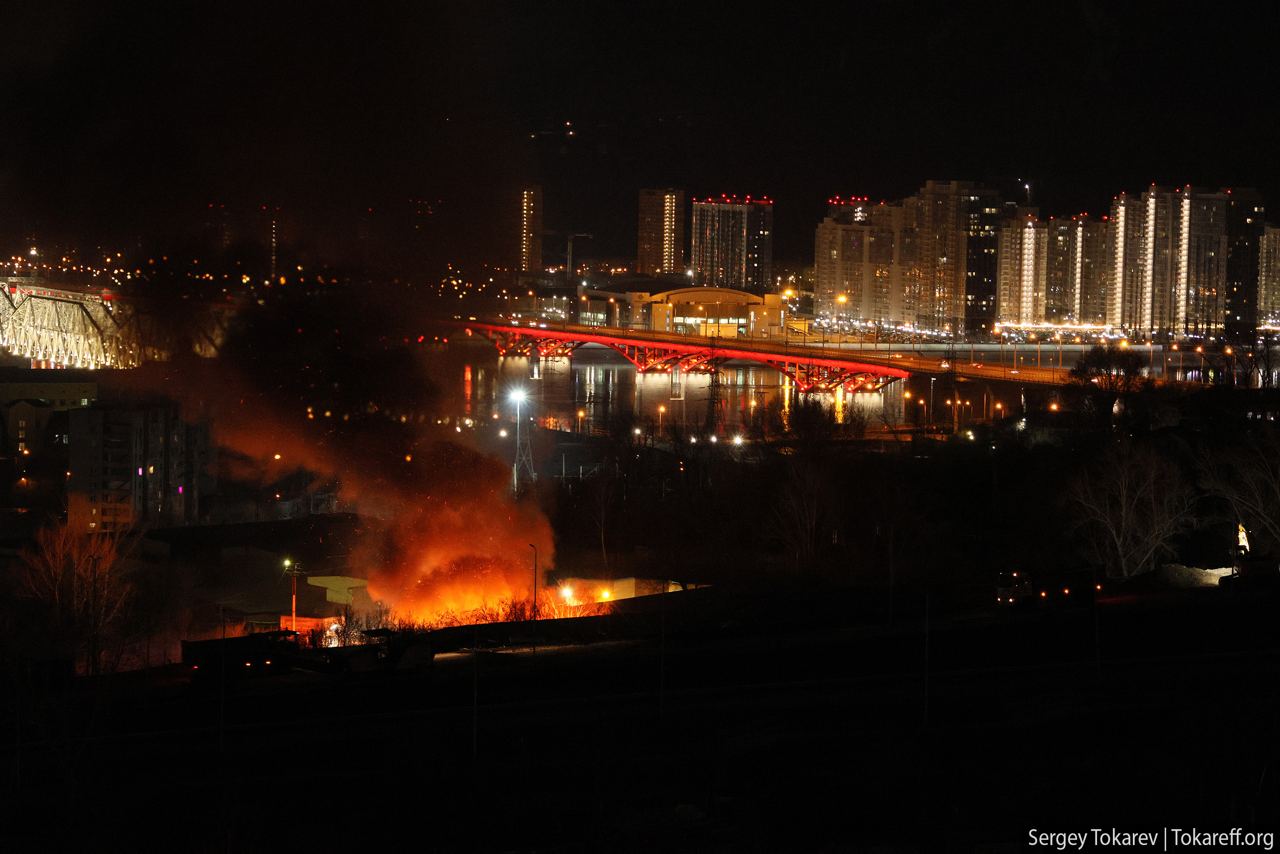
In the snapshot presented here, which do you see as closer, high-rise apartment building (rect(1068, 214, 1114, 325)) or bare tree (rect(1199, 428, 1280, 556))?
bare tree (rect(1199, 428, 1280, 556))

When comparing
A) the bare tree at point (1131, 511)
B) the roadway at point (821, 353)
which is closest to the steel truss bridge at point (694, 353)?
the roadway at point (821, 353)

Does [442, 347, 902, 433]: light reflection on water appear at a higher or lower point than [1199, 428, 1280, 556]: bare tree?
higher

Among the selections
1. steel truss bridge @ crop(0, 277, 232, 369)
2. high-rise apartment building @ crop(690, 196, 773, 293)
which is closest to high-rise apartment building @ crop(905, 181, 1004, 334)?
high-rise apartment building @ crop(690, 196, 773, 293)

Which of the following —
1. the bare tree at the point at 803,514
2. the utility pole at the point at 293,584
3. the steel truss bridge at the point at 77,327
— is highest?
the steel truss bridge at the point at 77,327

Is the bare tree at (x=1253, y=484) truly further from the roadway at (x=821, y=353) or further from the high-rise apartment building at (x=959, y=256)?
the high-rise apartment building at (x=959, y=256)

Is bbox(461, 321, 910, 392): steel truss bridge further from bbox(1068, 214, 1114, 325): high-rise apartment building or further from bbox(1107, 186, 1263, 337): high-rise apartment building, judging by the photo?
bbox(1068, 214, 1114, 325): high-rise apartment building

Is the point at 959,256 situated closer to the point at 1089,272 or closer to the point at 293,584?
the point at 1089,272
